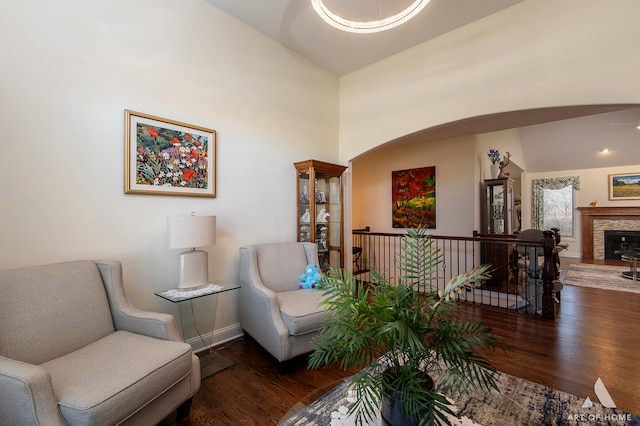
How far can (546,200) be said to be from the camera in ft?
27.9

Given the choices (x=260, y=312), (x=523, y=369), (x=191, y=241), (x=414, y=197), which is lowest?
(x=523, y=369)

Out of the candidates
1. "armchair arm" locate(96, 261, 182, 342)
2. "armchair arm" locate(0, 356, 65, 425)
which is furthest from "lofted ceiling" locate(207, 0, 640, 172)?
"armchair arm" locate(0, 356, 65, 425)

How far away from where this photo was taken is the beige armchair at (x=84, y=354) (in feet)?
3.62

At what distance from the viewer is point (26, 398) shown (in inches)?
41.9

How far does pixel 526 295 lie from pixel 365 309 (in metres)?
3.94

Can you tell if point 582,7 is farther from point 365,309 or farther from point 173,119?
point 173,119

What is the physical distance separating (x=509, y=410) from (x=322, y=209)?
2.58 meters

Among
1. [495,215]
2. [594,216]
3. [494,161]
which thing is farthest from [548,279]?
[594,216]

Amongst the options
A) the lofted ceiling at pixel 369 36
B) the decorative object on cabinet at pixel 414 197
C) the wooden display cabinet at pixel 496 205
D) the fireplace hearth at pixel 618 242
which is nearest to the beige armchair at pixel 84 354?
the lofted ceiling at pixel 369 36

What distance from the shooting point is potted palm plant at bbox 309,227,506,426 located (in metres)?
0.88

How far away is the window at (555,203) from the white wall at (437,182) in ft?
17.9

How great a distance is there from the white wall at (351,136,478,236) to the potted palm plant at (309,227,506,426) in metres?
3.96

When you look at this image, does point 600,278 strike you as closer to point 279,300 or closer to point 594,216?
point 594,216

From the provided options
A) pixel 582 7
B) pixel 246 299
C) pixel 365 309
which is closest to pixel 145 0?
pixel 246 299
